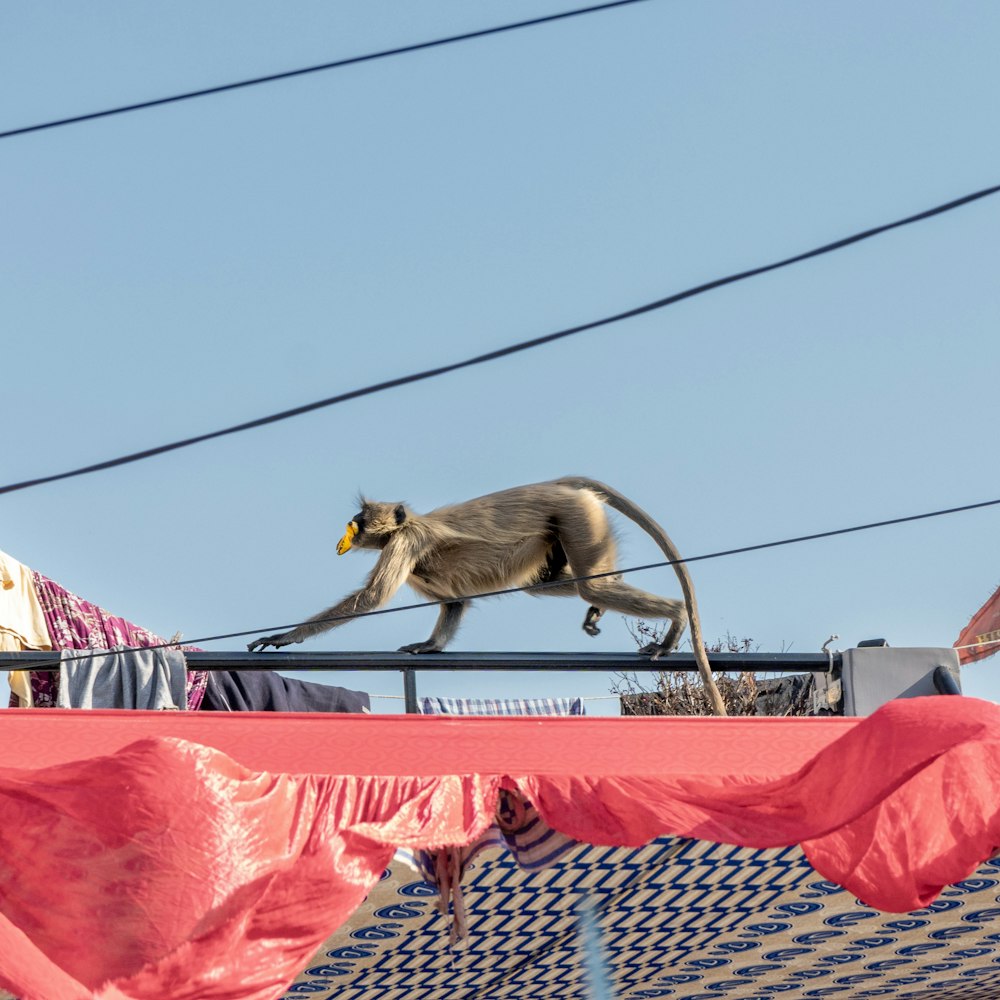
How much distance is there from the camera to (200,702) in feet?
22.2

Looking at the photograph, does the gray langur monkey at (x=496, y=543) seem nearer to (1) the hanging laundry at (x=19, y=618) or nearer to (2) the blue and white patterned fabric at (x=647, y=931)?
(1) the hanging laundry at (x=19, y=618)

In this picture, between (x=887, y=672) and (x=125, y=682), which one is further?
(x=125, y=682)

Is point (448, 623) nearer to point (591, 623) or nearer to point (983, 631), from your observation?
point (591, 623)

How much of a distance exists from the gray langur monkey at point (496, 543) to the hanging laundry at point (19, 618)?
4.74 feet

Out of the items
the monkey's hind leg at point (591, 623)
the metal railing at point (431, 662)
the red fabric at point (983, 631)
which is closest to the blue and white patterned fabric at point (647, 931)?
the metal railing at point (431, 662)

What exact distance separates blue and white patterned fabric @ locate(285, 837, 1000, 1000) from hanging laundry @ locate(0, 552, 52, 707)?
3020mm

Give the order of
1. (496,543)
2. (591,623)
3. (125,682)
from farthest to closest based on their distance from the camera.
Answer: (496,543) → (591,623) → (125,682)

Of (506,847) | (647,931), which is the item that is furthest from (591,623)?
(506,847)

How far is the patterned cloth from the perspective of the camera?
5.97m

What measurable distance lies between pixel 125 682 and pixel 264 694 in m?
1.92

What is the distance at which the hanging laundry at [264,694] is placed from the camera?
6.81 meters

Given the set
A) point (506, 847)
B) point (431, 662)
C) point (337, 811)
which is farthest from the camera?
point (431, 662)

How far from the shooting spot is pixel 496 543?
639cm

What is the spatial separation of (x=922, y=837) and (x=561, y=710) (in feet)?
23.5
